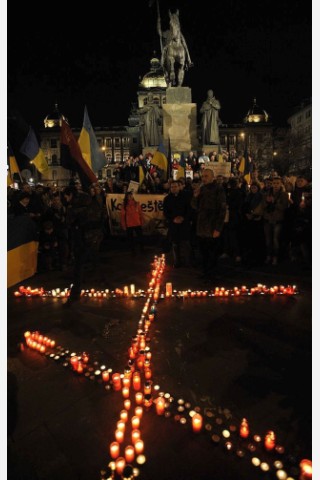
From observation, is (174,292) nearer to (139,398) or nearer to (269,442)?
(139,398)

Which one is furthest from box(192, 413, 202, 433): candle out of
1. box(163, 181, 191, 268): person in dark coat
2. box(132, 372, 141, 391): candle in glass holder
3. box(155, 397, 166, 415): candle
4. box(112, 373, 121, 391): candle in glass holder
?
box(163, 181, 191, 268): person in dark coat

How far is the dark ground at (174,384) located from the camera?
2430 mm

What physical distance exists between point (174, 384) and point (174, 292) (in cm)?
267

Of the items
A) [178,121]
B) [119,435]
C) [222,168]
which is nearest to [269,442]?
[119,435]

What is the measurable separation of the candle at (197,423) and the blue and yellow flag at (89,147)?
6.79 metres

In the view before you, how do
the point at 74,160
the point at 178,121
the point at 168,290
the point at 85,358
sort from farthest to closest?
the point at 178,121
the point at 74,160
the point at 168,290
the point at 85,358

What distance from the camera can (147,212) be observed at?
10938mm

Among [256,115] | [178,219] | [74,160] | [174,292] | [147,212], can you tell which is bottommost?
[174,292]

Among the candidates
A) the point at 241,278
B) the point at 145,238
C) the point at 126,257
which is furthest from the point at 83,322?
the point at 145,238

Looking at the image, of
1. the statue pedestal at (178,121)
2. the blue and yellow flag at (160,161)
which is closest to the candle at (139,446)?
the blue and yellow flag at (160,161)

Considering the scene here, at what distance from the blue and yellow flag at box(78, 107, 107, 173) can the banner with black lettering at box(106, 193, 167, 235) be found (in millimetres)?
2535

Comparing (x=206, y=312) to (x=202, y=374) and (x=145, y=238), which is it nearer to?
(x=202, y=374)

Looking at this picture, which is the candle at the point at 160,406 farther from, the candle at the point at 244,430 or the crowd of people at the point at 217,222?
the crowd of people at the point at 217,222
